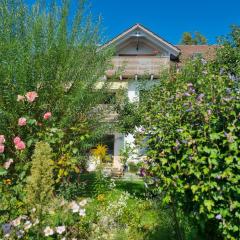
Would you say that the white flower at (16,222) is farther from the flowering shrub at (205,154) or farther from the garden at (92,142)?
the flowering shrub at (205,154)

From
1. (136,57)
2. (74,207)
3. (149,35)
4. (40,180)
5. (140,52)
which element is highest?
(149,35)

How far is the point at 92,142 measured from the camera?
12047 millimetres

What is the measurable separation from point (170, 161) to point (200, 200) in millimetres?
601

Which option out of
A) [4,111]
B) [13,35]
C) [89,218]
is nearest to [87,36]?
[13,35]

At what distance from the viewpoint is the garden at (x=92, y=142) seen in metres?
4.11

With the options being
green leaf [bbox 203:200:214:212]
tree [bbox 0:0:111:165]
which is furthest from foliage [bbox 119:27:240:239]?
tree [bbox 0:0:111:165]

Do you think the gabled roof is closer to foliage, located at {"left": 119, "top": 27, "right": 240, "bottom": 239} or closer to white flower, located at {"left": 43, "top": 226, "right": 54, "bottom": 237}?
foliage, located at {"left": 119, "top": 27, "right": 240, "bottom": 239}

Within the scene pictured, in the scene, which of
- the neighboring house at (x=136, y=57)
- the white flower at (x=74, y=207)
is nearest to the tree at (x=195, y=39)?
the neighboring house at (x=136, y=57)

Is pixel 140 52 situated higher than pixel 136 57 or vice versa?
pixel 140 52

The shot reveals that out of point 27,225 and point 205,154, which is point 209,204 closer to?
point 205,154

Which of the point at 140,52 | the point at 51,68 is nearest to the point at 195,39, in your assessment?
the point at 140,52

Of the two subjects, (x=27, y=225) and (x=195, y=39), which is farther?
(x=195, y=39)

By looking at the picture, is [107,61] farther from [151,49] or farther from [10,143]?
[151,49]

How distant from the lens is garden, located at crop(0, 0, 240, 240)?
4113mm
